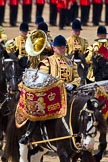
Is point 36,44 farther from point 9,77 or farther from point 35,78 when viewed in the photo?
point 9,77

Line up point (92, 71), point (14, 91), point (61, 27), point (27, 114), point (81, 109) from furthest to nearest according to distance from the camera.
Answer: point (61, 27), point (92, 71), point (14, 91), point (27, 114), point (81, 109)

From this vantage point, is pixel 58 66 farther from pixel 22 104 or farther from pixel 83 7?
pixel 83 7

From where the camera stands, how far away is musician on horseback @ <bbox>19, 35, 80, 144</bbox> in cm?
1127

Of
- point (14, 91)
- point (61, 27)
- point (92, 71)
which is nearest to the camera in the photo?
point (14, 91)

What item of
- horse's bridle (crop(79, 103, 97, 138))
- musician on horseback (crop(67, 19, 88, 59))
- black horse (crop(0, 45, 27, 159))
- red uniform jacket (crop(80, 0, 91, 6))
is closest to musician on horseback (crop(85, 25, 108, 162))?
black horse (crop(0, 45, 27, 159))

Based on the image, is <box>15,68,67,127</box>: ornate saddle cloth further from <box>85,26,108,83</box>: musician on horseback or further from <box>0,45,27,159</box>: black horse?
<box>85,26,108,83</box>: musician on horseback

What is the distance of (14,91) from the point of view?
11992 millimetres

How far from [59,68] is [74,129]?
4.14ft

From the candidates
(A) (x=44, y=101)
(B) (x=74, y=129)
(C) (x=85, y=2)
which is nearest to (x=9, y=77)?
(A) (x=44, y=101)

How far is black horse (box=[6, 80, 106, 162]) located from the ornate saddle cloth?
0.09 m

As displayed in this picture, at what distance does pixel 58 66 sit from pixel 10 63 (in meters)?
1.21

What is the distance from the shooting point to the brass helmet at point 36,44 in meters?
11.5

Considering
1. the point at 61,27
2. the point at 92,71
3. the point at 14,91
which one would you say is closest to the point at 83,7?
the point at 61,27

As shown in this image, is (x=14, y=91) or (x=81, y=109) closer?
(x=81, y=109)
